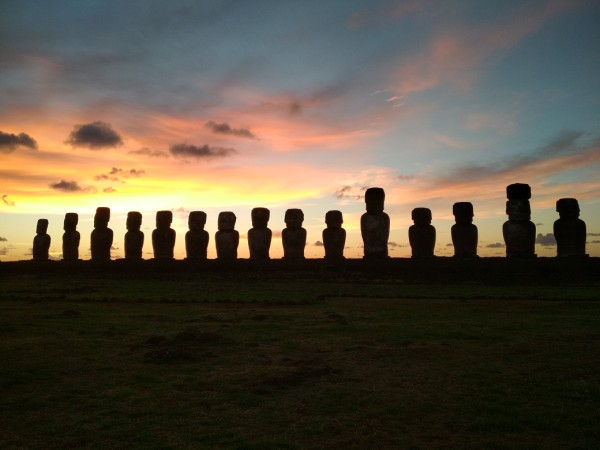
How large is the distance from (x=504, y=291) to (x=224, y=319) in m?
9.12

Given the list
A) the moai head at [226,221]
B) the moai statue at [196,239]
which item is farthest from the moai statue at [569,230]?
the moai statue at [196,239]

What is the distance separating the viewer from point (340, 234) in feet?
73.5

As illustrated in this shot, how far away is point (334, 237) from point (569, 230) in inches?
341

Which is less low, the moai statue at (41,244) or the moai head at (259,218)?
the moai head at (259,218)

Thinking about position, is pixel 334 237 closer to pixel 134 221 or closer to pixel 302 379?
pixel 134 221

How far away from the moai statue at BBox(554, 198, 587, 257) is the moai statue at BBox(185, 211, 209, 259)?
47.8 ft

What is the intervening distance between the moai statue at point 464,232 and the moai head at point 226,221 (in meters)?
9.74

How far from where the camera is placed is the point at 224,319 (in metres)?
9.90

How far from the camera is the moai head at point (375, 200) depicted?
22.0 m

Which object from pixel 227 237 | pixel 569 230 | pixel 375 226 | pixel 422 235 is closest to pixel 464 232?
pixel 422 235

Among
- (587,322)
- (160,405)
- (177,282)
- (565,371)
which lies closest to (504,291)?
(587,322)

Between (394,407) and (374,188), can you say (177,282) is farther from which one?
(394,407)

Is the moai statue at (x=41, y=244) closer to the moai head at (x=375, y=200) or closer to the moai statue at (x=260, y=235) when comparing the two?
the moai statue at (x=260, y=235)

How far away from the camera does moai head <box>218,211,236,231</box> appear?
81.5 feet
